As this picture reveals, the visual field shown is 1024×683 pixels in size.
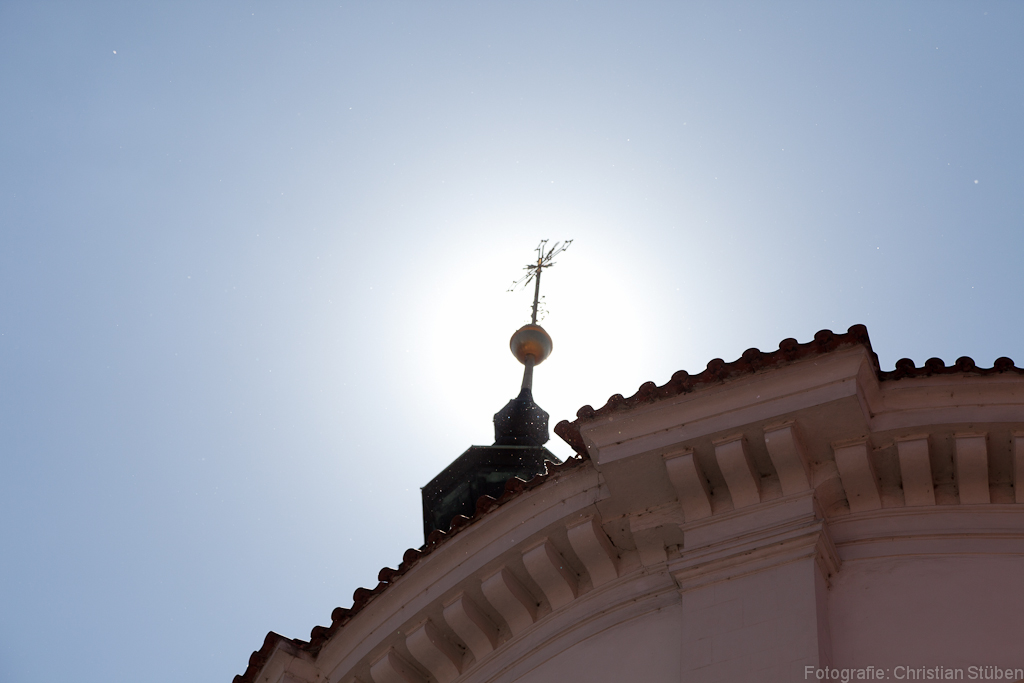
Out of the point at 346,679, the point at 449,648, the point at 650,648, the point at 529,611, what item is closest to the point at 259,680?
the point at 346,679

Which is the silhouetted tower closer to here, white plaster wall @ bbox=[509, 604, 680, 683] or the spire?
the spire

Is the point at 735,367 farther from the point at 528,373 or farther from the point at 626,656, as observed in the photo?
the point at 528,373

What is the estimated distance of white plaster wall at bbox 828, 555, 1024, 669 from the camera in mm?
7551

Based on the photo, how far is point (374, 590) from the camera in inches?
398

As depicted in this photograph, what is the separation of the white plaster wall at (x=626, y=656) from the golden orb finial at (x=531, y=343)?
15.0 meters

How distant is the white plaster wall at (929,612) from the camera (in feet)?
24.8

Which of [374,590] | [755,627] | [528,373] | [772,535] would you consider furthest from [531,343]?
[755,627]

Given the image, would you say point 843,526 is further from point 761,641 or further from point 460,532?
point 460,532

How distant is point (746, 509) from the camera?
858 cm

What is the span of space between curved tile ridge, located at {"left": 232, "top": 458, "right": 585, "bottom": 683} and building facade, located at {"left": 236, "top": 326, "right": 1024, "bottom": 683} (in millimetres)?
92

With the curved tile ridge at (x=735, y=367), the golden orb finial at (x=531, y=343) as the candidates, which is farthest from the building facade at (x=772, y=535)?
the golden orb finial at (x=531, y=343)

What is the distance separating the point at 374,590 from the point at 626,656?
2371 mm

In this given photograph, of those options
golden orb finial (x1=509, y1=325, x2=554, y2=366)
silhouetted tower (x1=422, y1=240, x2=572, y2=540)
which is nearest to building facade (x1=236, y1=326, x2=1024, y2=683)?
silhouetted tower (x1=422, y1=240, x2=572, y2=540)

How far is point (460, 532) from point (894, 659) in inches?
138
